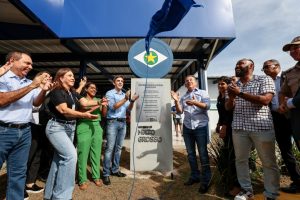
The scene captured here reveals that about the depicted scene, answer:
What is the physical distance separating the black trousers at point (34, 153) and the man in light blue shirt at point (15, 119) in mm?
1039

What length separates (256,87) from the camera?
10.8 feet

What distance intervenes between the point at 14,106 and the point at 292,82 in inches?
130

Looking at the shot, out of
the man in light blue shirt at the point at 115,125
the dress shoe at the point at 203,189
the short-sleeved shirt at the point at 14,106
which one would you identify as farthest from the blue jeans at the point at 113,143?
the short-sleeved shirt at the point at 14,106

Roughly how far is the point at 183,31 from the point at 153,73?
2437mm

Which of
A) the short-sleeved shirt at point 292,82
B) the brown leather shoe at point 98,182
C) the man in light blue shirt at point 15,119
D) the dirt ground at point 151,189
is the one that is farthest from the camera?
the brown leather shoe at point 98,182

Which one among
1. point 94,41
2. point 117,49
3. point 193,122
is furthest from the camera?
point 117,49

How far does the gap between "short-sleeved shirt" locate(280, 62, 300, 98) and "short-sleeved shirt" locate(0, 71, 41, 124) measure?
3.22 meters

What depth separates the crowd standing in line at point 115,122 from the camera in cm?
279

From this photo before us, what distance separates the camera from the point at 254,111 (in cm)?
328

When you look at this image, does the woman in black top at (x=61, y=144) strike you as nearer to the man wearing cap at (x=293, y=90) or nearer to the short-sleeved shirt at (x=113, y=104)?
the short-sleeved shirt at (x=113, y=104)

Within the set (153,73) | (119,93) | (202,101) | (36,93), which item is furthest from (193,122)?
(36,93)

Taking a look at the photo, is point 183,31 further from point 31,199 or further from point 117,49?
point 31,199

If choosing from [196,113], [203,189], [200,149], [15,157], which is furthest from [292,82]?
[15,157]

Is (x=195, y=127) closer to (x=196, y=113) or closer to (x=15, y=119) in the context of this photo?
(x=196, y=113)
